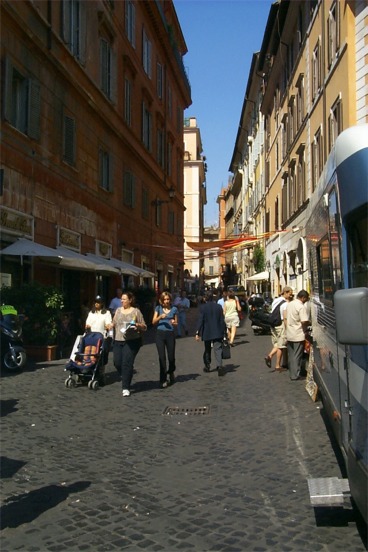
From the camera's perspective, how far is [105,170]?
923 inches

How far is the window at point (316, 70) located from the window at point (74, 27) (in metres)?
8.00

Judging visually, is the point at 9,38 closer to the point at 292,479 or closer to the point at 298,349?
the point at 298,349

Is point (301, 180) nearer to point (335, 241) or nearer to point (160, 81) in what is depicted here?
point (160, 81)

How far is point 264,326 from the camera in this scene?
21.9m

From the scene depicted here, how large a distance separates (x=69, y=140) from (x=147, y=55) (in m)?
15.4

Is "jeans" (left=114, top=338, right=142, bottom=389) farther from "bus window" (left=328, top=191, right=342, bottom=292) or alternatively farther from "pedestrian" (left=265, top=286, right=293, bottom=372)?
"bus window" (left=328, top=191, right=342, bottom=292)

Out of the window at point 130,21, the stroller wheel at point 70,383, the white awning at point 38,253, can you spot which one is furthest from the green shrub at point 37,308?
the window at point 130,21

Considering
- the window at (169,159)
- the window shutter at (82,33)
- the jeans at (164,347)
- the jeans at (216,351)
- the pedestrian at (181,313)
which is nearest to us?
the jeans at (164,347)

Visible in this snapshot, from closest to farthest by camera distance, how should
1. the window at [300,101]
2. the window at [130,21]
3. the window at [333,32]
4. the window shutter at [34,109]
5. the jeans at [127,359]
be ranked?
1. the jeans at [127,359]
2. the window shutter at [34,109]
3. the window at [333,32]
4. the window at [300,101]
5. the window at [130,21]

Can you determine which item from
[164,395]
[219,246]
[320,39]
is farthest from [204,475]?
[219,246]

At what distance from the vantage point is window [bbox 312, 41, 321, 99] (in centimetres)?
2092

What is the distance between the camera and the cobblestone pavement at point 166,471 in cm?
425

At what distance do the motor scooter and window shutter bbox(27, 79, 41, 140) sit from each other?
5537mm

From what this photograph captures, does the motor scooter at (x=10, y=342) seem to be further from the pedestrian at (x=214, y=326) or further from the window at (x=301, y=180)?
the window at (x=301, y=180)
